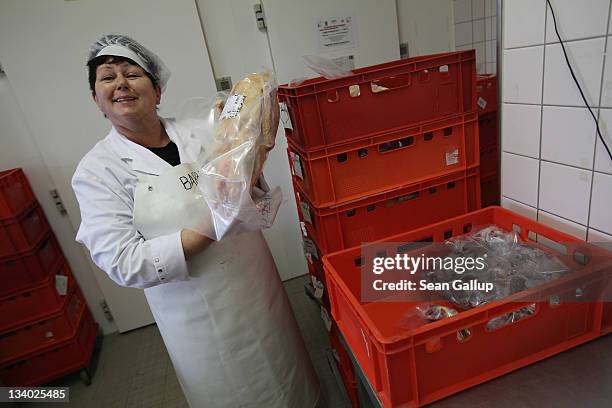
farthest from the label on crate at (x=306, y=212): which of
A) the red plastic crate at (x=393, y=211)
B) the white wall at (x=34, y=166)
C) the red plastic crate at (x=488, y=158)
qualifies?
the white wall at (x=34, y=166)

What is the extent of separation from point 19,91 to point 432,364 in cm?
230

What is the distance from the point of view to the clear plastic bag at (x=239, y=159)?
91cm

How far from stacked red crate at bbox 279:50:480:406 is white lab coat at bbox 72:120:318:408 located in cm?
30

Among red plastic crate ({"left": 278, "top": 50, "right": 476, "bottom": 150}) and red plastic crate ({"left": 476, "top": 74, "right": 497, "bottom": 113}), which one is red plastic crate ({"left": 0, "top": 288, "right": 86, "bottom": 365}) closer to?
red plastic crate ({"left": 278, "top": 50, "right": 476, "bottom": 150})

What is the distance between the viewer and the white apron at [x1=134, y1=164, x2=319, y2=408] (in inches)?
44.8

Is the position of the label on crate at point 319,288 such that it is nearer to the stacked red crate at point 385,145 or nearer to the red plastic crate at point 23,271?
the stacked red crate at point 385,145

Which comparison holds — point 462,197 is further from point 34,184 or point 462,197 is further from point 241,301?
point 34,184

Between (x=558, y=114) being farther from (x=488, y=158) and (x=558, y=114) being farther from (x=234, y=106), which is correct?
(x=234, y=106)

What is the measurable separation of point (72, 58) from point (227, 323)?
66.6 inches

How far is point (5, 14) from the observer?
5.98 ft

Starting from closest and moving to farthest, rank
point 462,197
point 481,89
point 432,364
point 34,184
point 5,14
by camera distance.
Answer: point 432,364 → point 462,197 → point 481,89 → point 5,14 → point 34,184

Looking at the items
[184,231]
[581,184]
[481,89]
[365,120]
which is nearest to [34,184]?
[184,231]

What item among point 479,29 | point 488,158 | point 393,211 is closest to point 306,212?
point 393,211

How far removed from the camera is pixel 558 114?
99 cm
